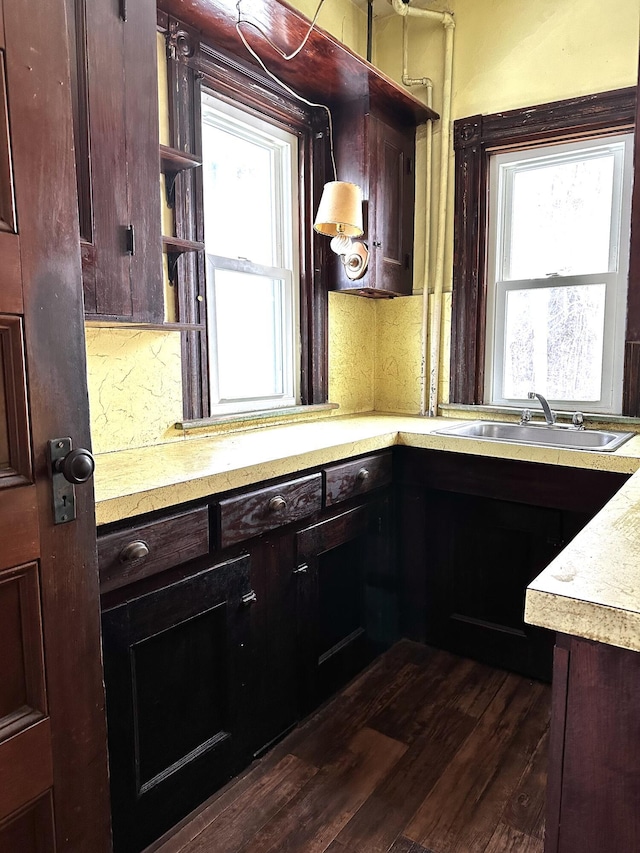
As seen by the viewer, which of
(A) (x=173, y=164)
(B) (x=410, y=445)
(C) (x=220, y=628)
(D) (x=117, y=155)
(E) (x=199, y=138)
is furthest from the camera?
(B) (x=410, y=445)

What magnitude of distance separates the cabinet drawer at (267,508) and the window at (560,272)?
1.33 metres

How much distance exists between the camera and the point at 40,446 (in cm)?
96

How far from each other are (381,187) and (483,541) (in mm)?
1608

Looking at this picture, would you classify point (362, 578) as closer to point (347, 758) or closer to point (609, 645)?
point (347, 758)

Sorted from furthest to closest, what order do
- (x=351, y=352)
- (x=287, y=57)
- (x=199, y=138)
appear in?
(x=351, y=352), (x=287, y=57), (x=199, y=138)

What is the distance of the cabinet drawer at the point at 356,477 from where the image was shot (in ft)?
6.30

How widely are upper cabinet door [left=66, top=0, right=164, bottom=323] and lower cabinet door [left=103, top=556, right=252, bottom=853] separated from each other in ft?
2.40

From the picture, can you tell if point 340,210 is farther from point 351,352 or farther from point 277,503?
point 277,503

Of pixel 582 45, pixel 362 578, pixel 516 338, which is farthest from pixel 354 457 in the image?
pixel 582 45

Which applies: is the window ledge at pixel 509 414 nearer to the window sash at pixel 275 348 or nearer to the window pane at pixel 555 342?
the window pane at pixel 555 342

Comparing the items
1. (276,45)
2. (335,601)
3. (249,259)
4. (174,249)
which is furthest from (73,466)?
(276,45)

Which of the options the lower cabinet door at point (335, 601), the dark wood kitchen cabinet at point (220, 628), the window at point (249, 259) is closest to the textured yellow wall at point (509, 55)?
the window at point (249, 259)

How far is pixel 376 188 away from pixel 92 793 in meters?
2.38

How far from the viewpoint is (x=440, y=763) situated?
1757mm
